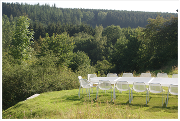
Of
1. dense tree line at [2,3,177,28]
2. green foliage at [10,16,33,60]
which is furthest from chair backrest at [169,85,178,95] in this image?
dense tree line at [2,3,177,28]

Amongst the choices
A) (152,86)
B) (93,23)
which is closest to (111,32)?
(152,86)

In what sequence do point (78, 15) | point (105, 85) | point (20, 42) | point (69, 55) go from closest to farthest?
point (105, 85) → point (20, 42) → point (69, 55) → point (78, 15)

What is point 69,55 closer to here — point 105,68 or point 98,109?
point 105,68

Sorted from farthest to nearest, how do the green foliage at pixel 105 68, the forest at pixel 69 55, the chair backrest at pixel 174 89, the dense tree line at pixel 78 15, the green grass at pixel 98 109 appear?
the dense tree line at pixel 78 15 < the green foliage at pixel 105 68 < the forest at pixel 69 55 < the chair backrest at pixel 174 89 < the green grass at pixel 98 109

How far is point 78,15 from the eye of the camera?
97.8 metres

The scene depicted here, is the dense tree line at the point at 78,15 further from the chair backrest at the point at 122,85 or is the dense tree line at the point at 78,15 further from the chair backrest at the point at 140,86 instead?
the chair backrest at the point at 140,86

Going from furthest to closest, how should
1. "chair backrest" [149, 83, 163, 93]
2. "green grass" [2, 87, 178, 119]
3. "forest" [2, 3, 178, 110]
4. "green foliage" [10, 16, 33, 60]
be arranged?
"green foliage" [10, 16, 33, 60], "forest" [2, 3, 178, 110], "chair backrest" [149, 83, 163, 93], "green grass" [2, 87, 178, 119]

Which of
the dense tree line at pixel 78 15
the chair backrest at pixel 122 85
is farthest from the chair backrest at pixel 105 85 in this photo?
the dense tree line at pixel 78 15

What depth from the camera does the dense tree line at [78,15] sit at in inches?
3212

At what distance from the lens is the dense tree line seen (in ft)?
268

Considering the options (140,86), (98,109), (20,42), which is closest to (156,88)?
(140,86)

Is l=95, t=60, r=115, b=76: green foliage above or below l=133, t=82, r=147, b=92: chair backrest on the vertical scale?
below

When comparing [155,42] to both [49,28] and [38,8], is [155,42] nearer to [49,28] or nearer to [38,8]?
[49,28]

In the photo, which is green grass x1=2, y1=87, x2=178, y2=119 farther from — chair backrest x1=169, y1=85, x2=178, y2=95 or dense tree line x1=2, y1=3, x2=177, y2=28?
dense tree line x1=2, y1=3, x2=177, y2=28
